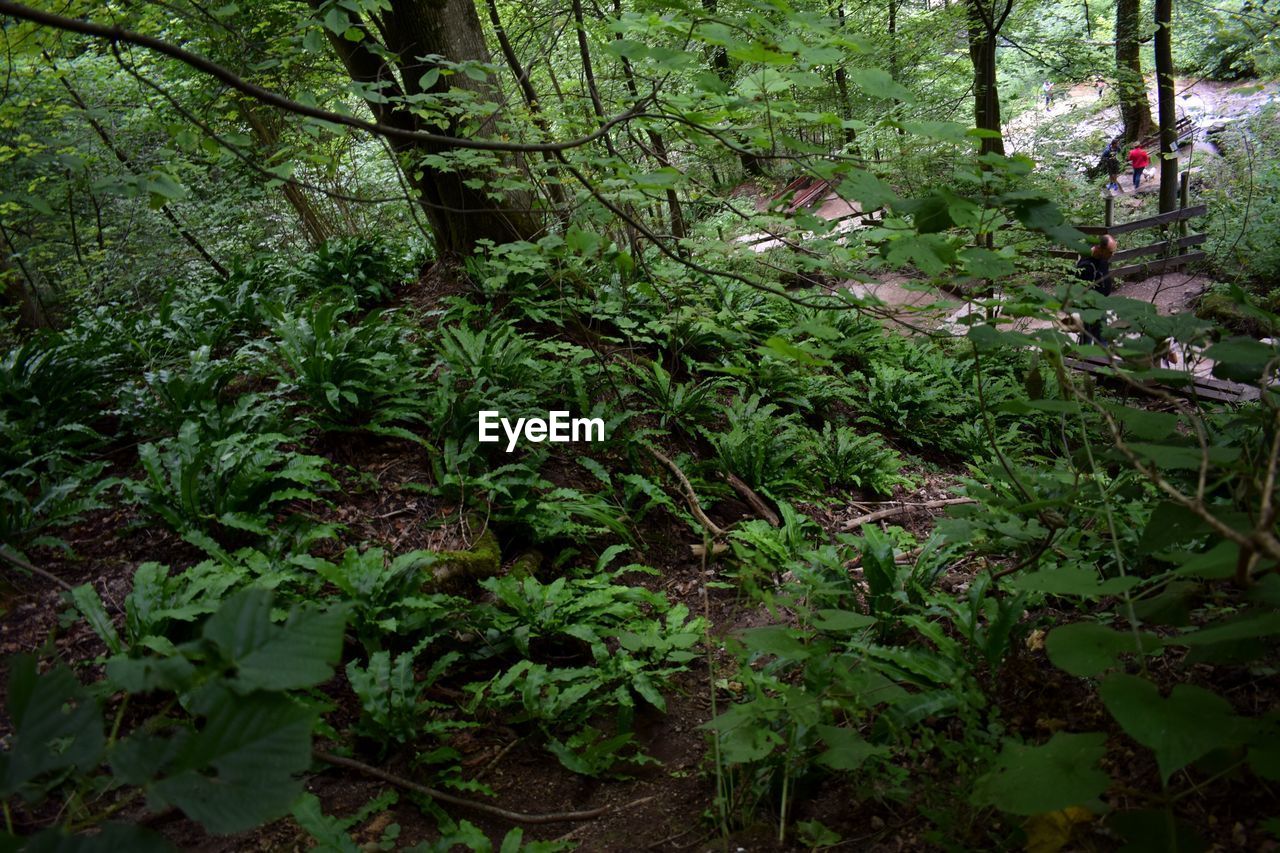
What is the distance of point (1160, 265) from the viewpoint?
1206cm

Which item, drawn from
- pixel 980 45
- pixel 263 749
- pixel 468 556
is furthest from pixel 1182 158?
pixel 263 749

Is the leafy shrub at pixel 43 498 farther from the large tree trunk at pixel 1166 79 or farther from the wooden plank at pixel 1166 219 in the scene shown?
the large tree trunk at pixel 1166 79

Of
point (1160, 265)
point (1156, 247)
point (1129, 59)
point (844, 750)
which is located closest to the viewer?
point (844, 750)

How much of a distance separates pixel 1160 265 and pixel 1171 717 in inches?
549

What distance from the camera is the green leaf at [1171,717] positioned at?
1037 mm

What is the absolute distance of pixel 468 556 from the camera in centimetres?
387

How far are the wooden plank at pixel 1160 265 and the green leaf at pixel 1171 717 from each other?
1257 cm

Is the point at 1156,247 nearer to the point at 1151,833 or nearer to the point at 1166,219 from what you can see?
the point at 1166,219

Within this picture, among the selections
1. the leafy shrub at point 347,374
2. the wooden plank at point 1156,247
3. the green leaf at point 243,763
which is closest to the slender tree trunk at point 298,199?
the leafy shrub at point 347,374

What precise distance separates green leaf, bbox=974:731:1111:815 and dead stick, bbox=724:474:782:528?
3548mm

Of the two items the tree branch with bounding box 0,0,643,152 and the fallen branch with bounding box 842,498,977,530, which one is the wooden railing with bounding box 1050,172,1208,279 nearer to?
the fallen branch with bounding box 842,498,977,530

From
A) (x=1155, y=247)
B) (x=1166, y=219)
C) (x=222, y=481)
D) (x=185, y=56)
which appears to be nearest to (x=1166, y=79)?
(x=1166, y=219)

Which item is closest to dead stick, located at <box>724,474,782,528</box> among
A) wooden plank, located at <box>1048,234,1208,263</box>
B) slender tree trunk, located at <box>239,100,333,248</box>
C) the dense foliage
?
the dense foliage

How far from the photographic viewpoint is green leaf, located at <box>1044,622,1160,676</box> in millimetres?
1196
